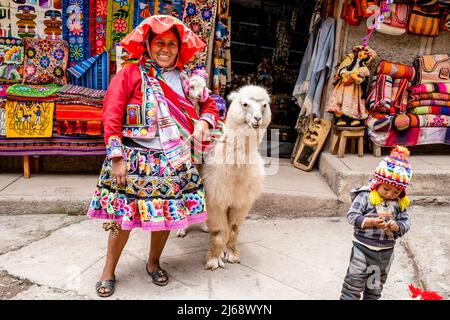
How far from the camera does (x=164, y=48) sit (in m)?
2.63

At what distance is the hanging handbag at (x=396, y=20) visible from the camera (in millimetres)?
4781

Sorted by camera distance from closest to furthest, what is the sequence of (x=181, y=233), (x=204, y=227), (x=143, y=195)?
(x=143, y=195)
(x=181, y=233)
(x=204, y=227)

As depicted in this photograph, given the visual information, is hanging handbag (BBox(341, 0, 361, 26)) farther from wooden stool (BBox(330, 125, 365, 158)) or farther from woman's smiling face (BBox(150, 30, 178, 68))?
woman's smiling face (BBox(150, 30, 178, 68))

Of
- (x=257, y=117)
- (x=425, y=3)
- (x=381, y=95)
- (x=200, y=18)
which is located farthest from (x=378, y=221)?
(x=425, y=3)

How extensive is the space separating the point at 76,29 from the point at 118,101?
Answer: 2.56m

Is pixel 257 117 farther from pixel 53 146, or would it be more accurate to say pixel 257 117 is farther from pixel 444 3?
pixel 444 3

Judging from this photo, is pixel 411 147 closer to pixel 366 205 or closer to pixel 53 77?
pixel 366 205

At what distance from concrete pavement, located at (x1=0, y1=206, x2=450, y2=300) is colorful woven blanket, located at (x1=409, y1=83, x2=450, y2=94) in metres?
1.57

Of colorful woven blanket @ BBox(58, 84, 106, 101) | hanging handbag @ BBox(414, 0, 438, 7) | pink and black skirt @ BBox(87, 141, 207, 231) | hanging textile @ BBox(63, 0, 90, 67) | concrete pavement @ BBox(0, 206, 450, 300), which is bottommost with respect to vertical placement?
concrete pavement @ BBox(0, 206, 450, 300)

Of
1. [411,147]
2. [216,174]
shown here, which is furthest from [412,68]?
[216,174]

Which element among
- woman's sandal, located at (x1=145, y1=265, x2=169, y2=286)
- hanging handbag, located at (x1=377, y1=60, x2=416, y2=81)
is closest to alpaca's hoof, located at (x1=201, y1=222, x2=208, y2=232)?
woman's sandal, located at (x1=145, y1=265, x2=169, y2=286)

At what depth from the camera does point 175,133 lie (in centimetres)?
265

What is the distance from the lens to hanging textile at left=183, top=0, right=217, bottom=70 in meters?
4.63
